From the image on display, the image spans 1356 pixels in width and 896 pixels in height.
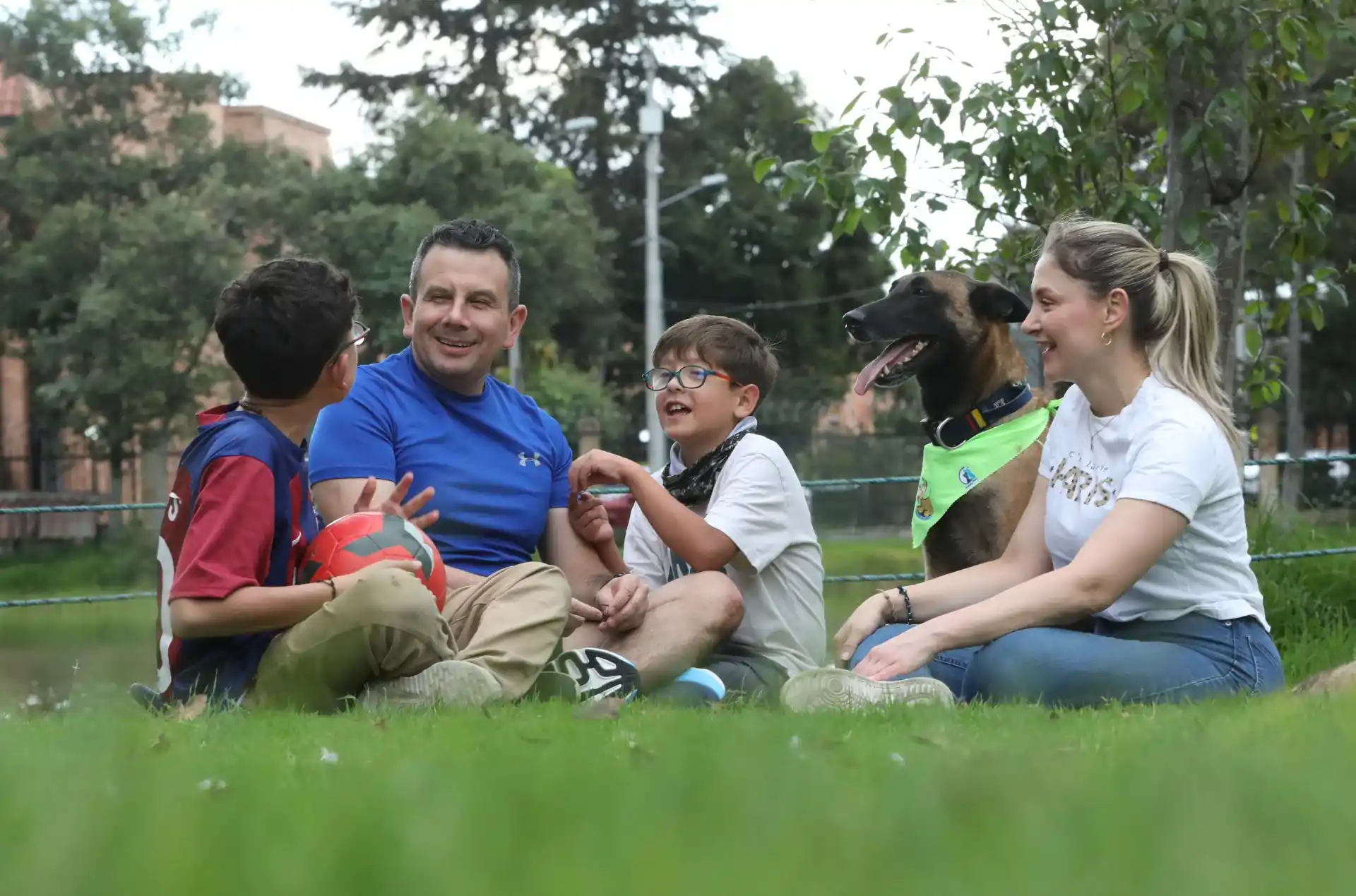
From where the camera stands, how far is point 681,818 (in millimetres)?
1619

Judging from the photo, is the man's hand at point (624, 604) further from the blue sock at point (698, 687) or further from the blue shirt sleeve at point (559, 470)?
the blue shirt sleeve at point (559, 470)

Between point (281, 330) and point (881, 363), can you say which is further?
point (881, 363)

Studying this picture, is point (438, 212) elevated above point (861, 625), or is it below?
above

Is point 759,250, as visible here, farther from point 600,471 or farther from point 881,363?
point 600,471

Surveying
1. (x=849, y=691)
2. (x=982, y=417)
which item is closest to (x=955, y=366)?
(x=982, y=417)

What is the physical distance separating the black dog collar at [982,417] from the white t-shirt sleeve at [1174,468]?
148 centimetres

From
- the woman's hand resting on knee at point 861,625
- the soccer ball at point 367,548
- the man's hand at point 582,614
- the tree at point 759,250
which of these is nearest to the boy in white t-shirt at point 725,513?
the man's hand at point 582,614

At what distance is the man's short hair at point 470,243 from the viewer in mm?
5582

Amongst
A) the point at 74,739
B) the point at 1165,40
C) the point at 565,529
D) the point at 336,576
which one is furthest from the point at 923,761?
the point at 1165,40

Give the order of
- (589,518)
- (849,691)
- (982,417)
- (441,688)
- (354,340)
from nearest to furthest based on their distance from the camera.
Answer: (849,691) < (441,688) < (354,340) < (589,518) < (982,417)

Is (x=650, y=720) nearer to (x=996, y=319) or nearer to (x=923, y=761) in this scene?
(x=923, y=761)

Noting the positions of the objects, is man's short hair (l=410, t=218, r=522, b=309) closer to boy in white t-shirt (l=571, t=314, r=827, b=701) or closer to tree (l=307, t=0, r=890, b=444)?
boy in white t-shirt (l=571, t=314, r=827, b=701)

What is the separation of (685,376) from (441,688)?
5.28 feet

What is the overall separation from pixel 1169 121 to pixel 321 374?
542cm
